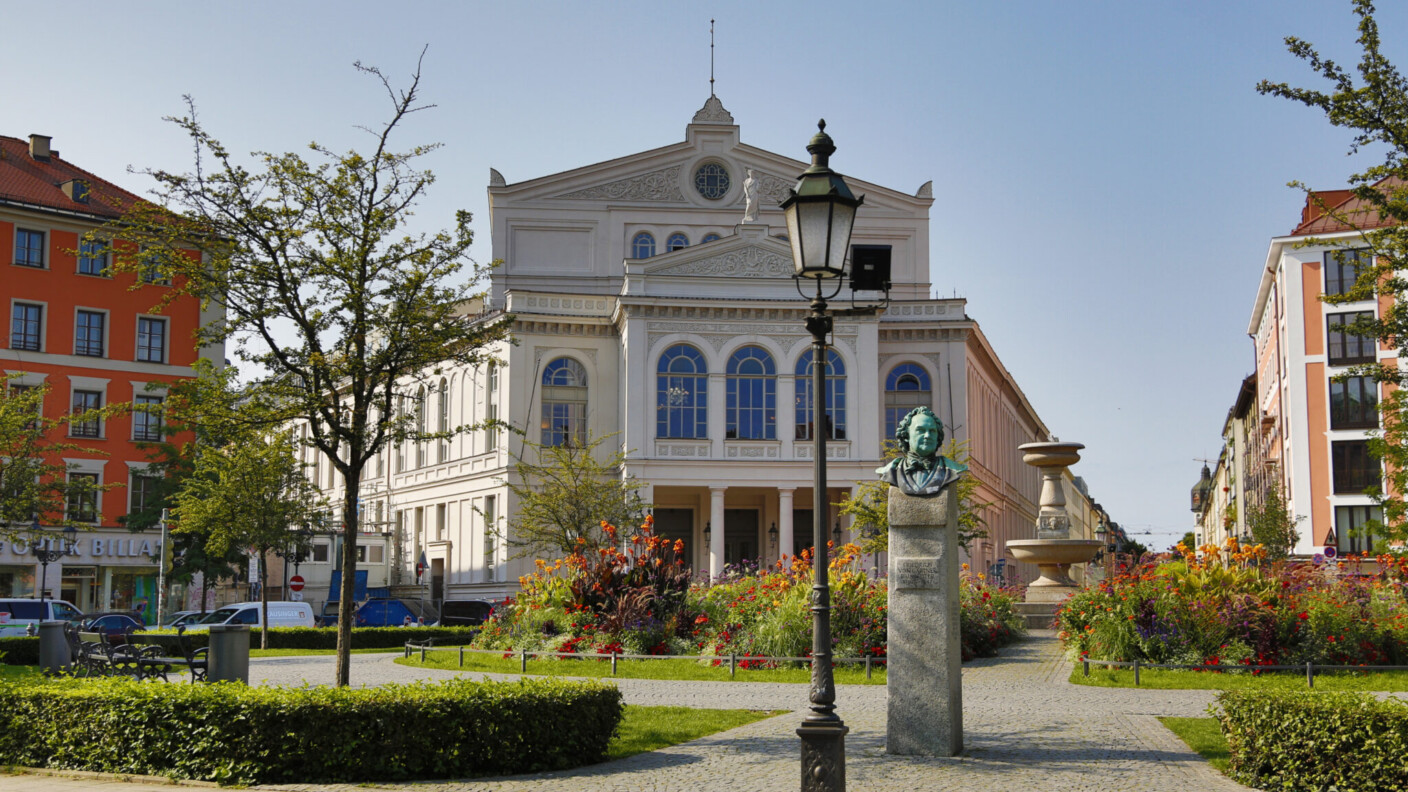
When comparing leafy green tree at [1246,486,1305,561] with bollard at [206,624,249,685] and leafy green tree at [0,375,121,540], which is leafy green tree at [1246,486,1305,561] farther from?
bollard at [206,624,249,685]

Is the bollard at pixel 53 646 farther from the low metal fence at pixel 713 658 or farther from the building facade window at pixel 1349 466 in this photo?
the building facade window at pixel 1349 466

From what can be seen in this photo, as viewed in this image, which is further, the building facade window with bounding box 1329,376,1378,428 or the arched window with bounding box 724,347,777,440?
the building facade window with bounding box 1329,376,1378,428

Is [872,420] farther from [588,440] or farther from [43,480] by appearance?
[43,480]

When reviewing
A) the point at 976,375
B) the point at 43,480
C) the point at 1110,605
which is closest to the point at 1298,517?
Answer: the point at 976,375

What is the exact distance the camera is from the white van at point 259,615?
35.3m

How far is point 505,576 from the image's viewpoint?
5134cm

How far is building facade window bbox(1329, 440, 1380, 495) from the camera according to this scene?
182 ft

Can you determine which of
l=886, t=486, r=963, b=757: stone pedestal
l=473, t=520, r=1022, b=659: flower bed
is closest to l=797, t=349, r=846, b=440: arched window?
l=473, t=520, r=1022, b=659: flower bed

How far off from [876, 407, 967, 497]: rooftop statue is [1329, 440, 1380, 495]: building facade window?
50.1 m

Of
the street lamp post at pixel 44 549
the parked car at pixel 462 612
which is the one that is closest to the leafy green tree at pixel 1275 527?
the parked car at pixel 462 612

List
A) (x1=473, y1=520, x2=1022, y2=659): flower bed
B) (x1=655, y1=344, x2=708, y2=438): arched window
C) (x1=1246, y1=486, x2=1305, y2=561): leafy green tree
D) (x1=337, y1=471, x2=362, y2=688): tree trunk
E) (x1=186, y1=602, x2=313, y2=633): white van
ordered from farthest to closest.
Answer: (x1=1246, y1=486, x2=1305, y2=561): leafy green tree < (x1=655, y1=344, x2=708, y2=438): arched window < (x1=186, y1=602, x2=313, y2=633): white van < (x1=473, y1=520, x2=1022, y2=659): flower bed < (x1=337, y1=471, x2=362, y2=688): tree trunk

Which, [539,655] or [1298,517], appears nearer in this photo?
[539,655]

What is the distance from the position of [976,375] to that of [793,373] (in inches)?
544

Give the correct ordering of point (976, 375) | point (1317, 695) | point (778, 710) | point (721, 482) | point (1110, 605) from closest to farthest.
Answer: point (1317, 695)
point (778, 710)
point (1110, 605)
point (721, 482)
point (976, 375)
